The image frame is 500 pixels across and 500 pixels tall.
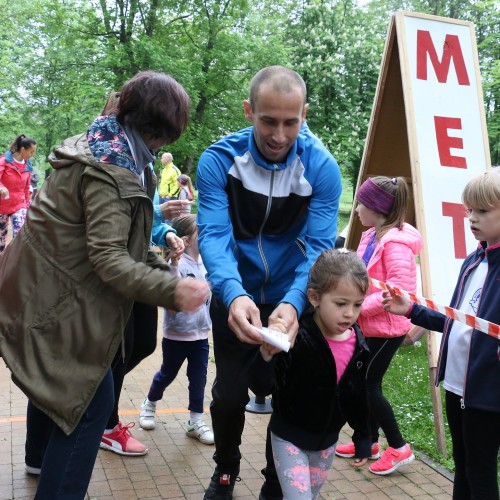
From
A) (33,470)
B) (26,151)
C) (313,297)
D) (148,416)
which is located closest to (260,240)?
(313,297)

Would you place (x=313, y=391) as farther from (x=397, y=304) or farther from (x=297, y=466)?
(x=397, y=304)

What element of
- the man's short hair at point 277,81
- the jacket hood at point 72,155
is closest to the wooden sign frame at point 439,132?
the man's short hair at point 277,81

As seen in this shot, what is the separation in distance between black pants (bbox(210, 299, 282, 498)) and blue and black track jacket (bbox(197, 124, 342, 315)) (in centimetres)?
24

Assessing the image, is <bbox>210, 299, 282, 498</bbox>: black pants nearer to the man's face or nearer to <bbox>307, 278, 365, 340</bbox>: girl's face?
<bbox>307, 278, 365, 340</bbox>: girl's face

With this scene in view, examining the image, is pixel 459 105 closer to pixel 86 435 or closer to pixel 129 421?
pixel 129 421

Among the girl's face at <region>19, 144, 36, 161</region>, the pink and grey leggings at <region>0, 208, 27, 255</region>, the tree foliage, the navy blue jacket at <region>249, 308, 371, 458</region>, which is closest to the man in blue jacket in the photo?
the navy blue jacket at <region>249, 308, 371, 458</region>

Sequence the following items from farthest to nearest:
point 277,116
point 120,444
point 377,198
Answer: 1. point 377,198
2. point 120,444
3. point 277,116

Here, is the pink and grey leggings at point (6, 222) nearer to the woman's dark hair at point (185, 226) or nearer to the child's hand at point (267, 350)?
the woman's dark hair at point (185, 226)

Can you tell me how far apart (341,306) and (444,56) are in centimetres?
339

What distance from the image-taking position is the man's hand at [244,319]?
265 centimetres

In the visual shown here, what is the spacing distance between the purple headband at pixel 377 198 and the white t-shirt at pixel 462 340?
1329 millimetres

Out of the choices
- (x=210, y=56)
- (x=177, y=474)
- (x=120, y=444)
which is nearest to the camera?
(x=177, y=474)

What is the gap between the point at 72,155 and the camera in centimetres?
263

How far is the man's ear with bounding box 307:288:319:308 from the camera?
295cm
